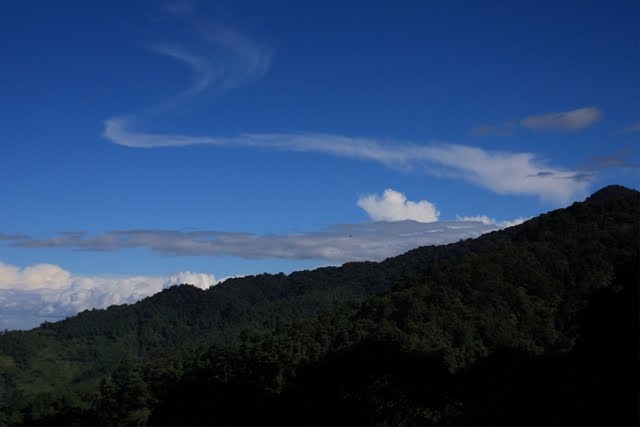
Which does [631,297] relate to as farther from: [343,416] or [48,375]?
[48,375]

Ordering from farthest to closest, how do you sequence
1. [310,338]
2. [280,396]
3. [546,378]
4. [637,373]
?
[310,338]
[280,396]
[546,378]
[637,373]

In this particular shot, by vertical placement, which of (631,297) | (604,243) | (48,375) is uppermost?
(604,243)

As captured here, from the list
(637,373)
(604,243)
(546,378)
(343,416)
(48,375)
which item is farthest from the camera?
(48,375)

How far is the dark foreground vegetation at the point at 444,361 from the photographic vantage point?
38.6m

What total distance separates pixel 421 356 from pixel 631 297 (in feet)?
79.9

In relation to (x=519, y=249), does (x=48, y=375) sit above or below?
below

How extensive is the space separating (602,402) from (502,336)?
5667 centimetres

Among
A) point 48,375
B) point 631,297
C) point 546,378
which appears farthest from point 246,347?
point 48,375

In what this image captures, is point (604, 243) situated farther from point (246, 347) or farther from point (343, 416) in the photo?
point (343, 416)

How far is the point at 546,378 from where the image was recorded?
4575 centimetres

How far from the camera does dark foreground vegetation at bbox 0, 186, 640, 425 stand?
127ft

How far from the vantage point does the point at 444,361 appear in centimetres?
6150

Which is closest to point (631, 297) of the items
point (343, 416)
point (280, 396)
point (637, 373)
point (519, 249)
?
point (637, 373)

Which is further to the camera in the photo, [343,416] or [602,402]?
[343,416]
